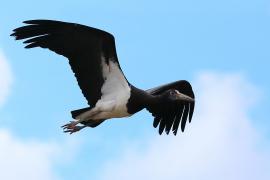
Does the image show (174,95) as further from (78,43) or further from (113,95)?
(78,43)

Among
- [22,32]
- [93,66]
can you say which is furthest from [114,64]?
[22,32]

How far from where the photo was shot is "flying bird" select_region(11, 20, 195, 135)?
61.5ft

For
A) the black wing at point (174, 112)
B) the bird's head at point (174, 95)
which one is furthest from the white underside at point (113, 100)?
the black wing at point (174, 112)

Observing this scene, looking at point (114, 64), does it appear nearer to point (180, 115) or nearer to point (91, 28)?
point (91, 28)

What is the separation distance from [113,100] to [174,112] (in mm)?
3101

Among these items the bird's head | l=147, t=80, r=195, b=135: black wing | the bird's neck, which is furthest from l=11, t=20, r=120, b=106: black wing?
l=147, t=80, r=195, b=135: black wing

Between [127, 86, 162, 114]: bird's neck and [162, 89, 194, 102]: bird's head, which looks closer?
Answer: [127, 86, 162, 114]: bird's neck

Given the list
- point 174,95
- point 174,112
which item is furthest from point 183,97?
point 174,112

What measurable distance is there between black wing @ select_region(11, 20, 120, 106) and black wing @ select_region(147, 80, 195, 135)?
264cm

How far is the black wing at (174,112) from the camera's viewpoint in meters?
21.7

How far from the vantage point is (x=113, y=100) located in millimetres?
19219

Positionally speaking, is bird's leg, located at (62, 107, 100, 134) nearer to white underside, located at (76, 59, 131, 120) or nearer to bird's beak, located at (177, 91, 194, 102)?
white underside, located at (76, 59, 131, 120)

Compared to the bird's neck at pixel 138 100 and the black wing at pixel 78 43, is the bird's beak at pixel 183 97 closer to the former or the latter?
the bird's neck at pixel 138 100

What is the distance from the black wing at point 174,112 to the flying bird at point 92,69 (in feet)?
5.19
